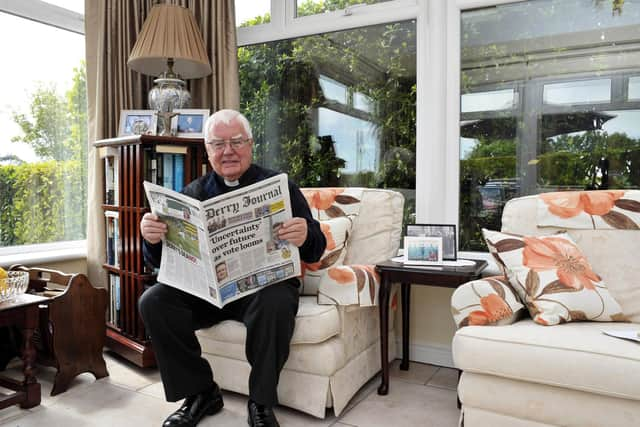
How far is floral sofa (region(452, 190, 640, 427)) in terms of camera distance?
143cm

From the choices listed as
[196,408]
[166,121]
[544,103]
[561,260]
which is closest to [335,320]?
[196,408]

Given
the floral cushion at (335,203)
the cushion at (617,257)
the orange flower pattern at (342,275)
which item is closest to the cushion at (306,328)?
the orange flower pattern at (342,275)

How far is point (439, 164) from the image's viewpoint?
2588 millimetres

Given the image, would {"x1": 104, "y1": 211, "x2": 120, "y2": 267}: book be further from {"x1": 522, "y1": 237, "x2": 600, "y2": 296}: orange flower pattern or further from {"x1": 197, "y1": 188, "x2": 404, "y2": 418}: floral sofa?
{"x1": 522, "y1": 237, "x2": 600, "y2": 296}: orange flower pattern

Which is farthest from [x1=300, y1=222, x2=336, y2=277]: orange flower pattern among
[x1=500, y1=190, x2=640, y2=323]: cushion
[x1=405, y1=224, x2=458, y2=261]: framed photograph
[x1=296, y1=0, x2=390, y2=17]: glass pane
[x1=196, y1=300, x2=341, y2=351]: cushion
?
[x1=296, y1=0, x2=390, y2=17]: glass pane

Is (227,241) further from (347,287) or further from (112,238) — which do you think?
(112,238)

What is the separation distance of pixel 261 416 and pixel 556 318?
1.08 meters

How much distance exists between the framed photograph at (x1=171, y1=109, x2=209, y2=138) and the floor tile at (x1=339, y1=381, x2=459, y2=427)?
1610 mm

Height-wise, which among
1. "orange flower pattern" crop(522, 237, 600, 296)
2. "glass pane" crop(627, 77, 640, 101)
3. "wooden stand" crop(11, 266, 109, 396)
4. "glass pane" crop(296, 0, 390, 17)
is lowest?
"wooden stand" crop(11, 266, 109, 396)

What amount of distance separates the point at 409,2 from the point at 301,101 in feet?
2.80

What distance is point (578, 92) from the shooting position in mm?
2307

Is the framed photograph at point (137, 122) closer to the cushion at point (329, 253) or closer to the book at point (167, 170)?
the book at point (167, 170)

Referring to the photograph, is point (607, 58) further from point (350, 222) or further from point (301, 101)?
point (301, 101)

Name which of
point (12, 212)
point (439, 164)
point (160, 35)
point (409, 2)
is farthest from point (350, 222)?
point (12, 212)
